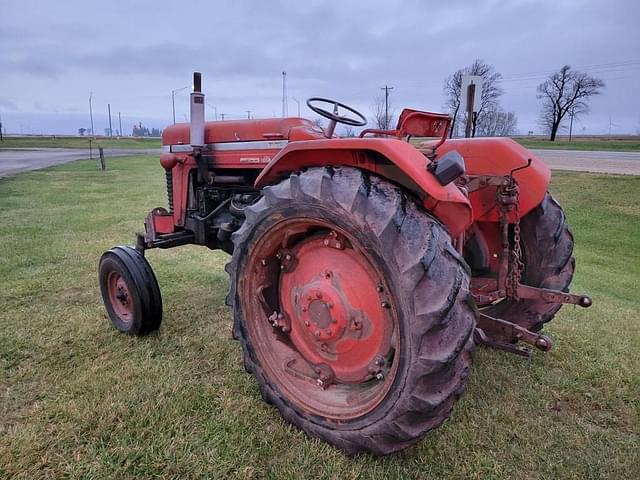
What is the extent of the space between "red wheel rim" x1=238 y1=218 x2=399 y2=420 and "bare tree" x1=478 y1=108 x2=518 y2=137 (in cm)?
3503

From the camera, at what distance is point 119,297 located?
3123 mm

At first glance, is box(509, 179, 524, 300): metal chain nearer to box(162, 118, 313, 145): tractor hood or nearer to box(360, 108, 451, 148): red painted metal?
box(360, 108, 451, 148): red painted metal

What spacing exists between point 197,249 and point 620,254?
221 inches

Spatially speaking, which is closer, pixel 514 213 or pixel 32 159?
pixel 514 213

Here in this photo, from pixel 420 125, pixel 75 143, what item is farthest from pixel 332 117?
pixel 75 143

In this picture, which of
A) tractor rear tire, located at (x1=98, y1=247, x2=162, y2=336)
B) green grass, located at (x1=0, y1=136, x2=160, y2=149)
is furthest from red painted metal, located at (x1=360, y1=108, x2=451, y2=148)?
green grass, located at (x1=0, y1=136, x2=160, y2=149)

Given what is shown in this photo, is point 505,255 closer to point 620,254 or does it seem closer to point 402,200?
point 402,200

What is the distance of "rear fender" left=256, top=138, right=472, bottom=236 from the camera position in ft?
5.45

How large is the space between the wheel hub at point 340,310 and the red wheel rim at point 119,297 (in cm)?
148

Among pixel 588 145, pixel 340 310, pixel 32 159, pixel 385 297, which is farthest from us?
pixel 588 145

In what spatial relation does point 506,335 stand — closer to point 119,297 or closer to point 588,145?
point 119,297

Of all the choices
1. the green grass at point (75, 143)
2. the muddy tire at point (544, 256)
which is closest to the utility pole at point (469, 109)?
the muddy tire at point (544, 256)

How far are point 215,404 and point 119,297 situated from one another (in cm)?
128

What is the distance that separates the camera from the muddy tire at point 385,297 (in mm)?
1579
